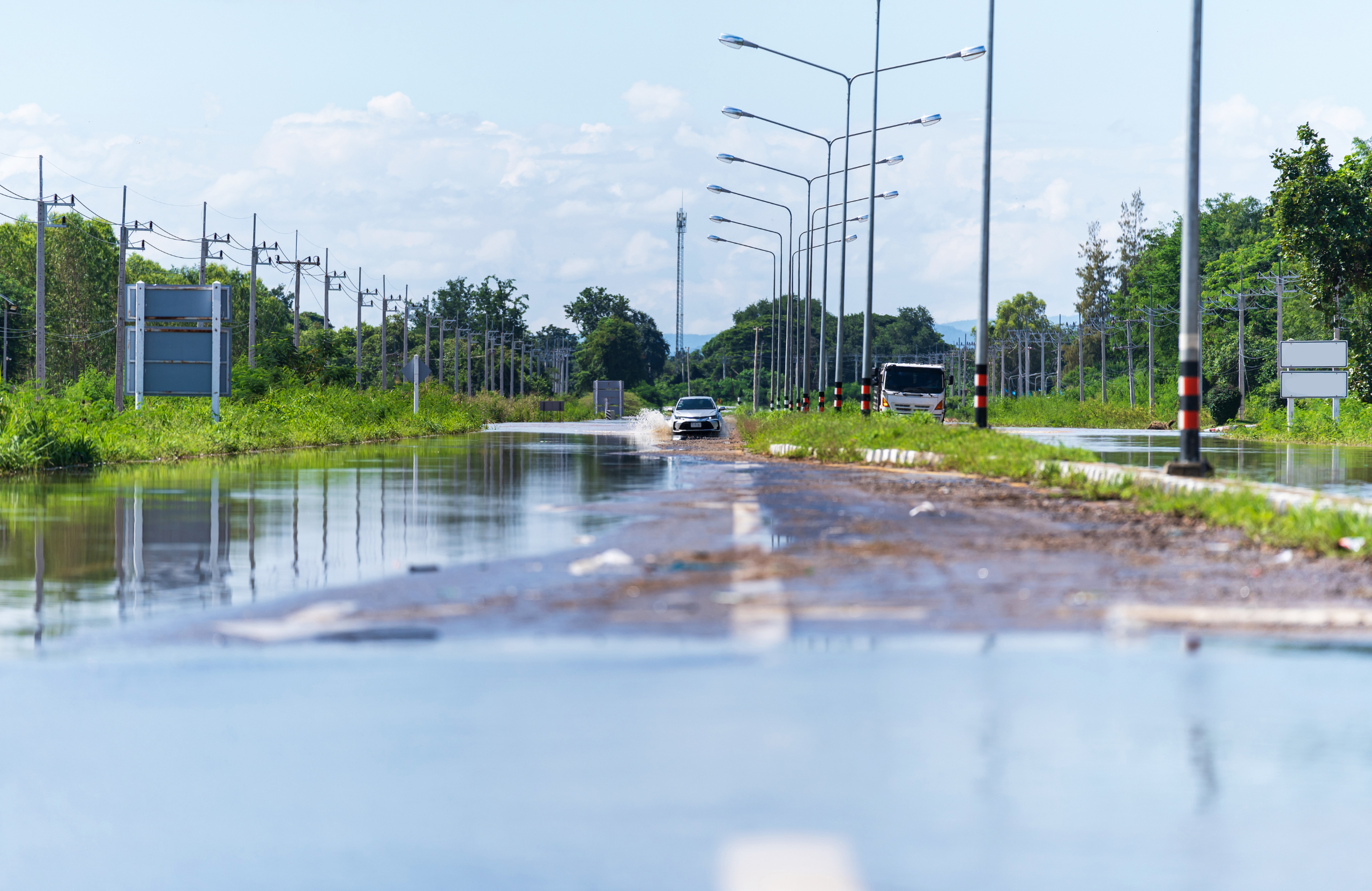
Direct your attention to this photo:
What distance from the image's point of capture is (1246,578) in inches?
393

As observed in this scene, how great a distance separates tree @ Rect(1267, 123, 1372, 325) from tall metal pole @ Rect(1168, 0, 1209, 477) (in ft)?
87.2

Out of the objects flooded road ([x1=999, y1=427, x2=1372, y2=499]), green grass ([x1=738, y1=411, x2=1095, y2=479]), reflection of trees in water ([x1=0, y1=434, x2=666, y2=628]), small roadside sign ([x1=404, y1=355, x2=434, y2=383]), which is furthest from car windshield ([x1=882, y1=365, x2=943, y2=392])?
reflection of trees in water ([x1=0, y1=434, x2=666, y2=628])

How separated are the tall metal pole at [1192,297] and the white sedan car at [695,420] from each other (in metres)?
35.0

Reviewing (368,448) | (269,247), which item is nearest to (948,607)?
(368,448)

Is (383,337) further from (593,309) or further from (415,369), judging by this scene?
(593,309)

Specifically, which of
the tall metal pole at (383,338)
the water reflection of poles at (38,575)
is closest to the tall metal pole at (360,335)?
the tall metal pole at (383,338)

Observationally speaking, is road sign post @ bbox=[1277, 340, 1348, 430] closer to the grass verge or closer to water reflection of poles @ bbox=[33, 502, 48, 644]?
the grass verge

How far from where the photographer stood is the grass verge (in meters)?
12.0

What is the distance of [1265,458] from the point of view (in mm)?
31922

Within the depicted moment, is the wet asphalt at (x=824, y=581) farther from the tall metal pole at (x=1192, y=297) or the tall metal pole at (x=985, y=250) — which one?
the tall metal pole at (x=985, y=250)

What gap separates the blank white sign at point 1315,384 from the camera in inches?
1928

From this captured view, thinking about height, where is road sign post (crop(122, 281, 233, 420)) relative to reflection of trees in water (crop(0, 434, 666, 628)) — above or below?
above

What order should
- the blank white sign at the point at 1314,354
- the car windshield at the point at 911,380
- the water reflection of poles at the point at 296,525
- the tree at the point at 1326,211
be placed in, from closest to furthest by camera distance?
the water reflection of poles at the point at 296,525
the tree at the point at 1326,211
the blank white sign at the point at 1314,354
the car windshield at the point at 911,380

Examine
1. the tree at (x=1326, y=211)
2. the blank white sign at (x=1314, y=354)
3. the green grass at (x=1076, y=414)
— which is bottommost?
the green grass at (x=1076, y=414)
